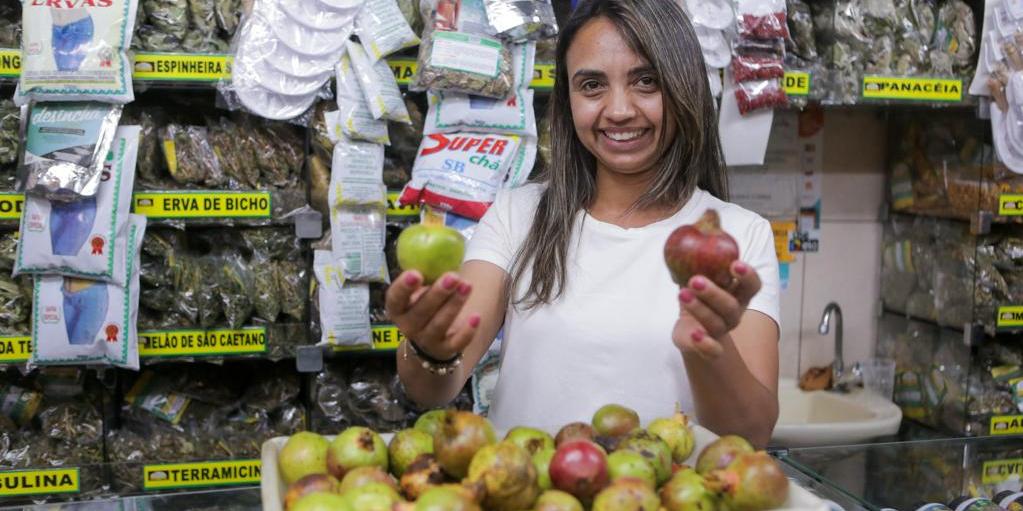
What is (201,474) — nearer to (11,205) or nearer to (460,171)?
(11,205)

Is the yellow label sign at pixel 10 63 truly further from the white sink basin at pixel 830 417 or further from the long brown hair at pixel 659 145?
the white sink basin at pixel 830 417

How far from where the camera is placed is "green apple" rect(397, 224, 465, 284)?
1.15 metres

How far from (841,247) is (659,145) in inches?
78.0

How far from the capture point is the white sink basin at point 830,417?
9.07 feet

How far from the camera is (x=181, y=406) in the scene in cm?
276

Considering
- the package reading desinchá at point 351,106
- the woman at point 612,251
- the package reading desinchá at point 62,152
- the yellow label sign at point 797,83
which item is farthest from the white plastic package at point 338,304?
the yellow label sign at point 797,83

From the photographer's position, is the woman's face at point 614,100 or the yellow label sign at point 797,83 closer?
the woman's face at point 614,100

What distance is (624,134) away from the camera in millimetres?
1547

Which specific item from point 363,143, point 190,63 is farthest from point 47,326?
point 363,143

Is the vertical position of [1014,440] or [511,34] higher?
[511,34]

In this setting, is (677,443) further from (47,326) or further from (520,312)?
(47,326)

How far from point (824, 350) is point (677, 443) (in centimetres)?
233

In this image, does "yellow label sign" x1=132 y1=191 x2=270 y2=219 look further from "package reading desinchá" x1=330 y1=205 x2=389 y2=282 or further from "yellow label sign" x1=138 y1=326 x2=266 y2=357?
"yellow label sign" x1=138 y1=326 x2=266 y2=357

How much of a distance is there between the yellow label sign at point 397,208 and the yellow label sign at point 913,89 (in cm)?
132
